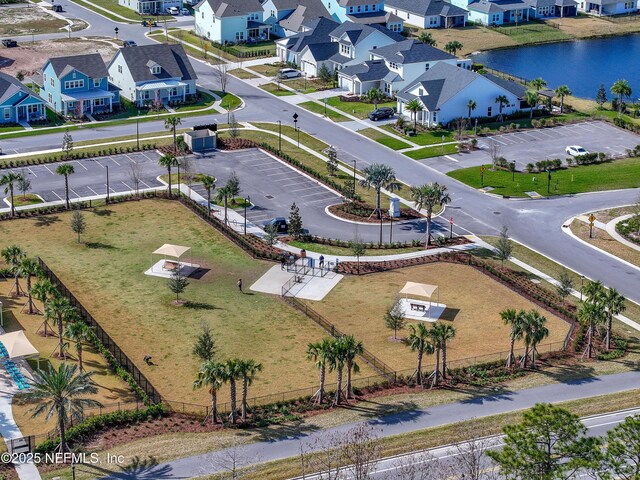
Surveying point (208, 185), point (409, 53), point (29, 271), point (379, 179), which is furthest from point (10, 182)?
point (409, 53)

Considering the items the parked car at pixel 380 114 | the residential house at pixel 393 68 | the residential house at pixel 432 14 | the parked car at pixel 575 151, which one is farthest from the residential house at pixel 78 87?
the residential house at pixel 432 14

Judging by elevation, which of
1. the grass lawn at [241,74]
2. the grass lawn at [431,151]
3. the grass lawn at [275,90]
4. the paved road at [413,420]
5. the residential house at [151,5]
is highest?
the residential house at [151,5]

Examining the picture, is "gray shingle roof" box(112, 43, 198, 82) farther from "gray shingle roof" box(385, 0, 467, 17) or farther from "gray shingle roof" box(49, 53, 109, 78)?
"gray shingle roof" box(385, 0, 467, 17)

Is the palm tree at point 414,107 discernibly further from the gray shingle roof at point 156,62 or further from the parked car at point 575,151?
the gray shingle roof at point 156,62

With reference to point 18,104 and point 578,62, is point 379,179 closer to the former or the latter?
point 18,104

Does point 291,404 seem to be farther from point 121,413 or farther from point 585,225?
point 585,225
